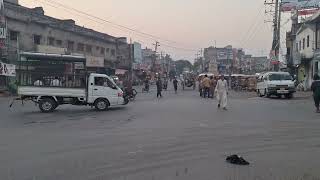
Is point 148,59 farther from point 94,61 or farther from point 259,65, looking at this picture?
point 94,61

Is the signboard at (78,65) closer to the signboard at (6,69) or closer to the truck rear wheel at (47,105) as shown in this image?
the truck rear wheel at (47,105)

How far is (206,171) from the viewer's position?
859 cm

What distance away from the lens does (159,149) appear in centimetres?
1102

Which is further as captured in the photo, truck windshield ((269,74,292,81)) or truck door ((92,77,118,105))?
truck windshield ((269,74,292,81))

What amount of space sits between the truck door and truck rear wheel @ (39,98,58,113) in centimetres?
199

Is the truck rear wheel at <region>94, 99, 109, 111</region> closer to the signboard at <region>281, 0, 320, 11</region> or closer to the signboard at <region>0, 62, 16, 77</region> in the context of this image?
the signboard at <region>0, 62, 16, 77</region>

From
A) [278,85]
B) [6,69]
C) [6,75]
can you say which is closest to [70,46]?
[6,75]

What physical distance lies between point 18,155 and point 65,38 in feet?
166

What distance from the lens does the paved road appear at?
332 inches

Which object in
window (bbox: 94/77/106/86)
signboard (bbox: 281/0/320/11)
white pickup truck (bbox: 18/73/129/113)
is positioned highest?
signboard (bbox: 281/0/320/11)

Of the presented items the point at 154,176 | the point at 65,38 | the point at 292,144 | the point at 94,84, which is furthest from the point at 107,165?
the point at 65,38

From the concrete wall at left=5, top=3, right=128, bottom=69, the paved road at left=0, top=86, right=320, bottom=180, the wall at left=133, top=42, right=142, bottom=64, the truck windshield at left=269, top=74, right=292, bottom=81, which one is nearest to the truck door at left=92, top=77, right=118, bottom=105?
the paved road at left=0, top=86, right=320, bottom=180

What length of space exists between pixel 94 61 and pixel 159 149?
2303 inches

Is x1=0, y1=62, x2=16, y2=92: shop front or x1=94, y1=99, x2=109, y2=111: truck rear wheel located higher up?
x1=0, y1=62, x2=16, y2=92: shop front
